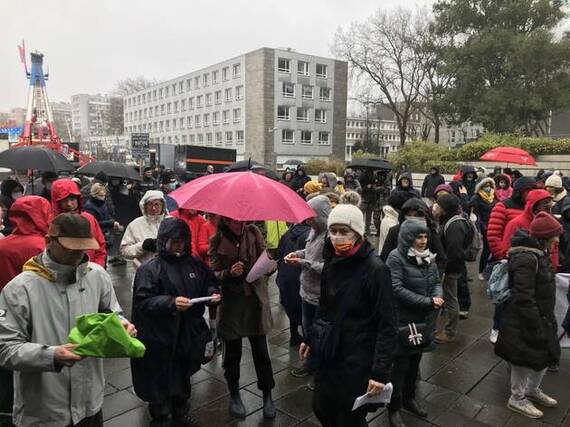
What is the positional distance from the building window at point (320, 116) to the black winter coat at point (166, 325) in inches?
2161

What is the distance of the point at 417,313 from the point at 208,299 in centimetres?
168

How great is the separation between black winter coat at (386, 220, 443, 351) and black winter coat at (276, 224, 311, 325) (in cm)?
133

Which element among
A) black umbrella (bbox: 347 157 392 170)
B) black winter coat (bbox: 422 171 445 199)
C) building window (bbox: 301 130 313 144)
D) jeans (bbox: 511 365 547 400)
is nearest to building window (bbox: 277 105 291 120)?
building window (bbox: 301 130 313 144)

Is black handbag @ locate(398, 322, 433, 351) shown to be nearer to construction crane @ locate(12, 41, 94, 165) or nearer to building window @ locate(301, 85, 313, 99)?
construction crane @ locate(12, 41, 94, 165)

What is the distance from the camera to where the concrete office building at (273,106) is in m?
53.0

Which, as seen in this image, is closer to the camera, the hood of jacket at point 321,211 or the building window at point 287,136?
the hood of jacket at point 321,211

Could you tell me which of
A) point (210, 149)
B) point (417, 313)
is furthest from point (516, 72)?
point (417, 313)

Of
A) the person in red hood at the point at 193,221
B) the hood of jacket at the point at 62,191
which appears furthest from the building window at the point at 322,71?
the hood of jacket at the point at 62,191

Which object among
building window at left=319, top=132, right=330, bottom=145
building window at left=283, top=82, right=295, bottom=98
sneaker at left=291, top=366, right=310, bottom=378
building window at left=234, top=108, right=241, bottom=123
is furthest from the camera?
building window at left=234, top=108, right=241, bottom=123

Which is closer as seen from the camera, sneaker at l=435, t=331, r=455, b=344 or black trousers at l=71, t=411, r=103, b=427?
black trousers at l=71, t=411, r=103, b=427

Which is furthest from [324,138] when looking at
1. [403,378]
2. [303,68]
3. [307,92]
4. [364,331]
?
[364,331]

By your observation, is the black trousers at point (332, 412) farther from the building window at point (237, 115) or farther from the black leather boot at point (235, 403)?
the building window at point (237, 115)

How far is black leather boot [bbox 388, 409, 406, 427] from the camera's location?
3412mm

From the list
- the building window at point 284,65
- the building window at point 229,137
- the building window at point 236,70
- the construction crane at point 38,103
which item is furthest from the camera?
the building window at point 229,137
